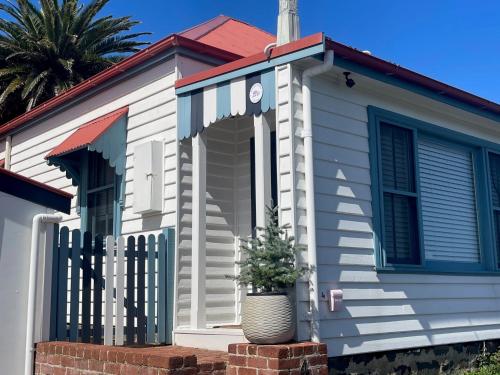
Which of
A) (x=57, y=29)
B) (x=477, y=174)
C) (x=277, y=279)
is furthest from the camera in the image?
(x=57, y=29)

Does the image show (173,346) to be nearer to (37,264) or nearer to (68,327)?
(68,327)

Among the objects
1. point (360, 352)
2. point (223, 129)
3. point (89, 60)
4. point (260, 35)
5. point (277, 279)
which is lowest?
point (360, 352)

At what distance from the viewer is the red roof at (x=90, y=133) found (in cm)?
832

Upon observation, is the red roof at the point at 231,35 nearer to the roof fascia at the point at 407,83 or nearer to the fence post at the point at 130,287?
the roof fascia at the point at 407,83

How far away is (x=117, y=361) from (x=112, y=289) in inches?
48.0

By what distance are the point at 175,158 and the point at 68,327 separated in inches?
88.9

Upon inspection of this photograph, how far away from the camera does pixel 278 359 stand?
17.1 feet

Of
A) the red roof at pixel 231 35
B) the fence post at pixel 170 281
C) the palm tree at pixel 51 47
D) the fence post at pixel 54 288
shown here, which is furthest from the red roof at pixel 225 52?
the palm tree at pixel 51 47

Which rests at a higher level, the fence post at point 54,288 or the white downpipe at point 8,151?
the white downpipe at point 8,151

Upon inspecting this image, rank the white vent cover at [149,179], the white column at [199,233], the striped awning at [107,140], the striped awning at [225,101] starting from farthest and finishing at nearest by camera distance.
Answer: the striped awning at [107,140]
the white vent cover at [149,179]
the white column at [199,233]
the striped awning at [225,101]

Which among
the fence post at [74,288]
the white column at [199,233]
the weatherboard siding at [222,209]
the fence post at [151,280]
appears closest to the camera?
the fence post at [74,288]

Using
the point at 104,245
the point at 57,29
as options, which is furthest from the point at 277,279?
the point at 57,29

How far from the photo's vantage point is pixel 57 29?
Result: 20.0 meters

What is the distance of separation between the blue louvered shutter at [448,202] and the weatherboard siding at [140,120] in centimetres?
317
